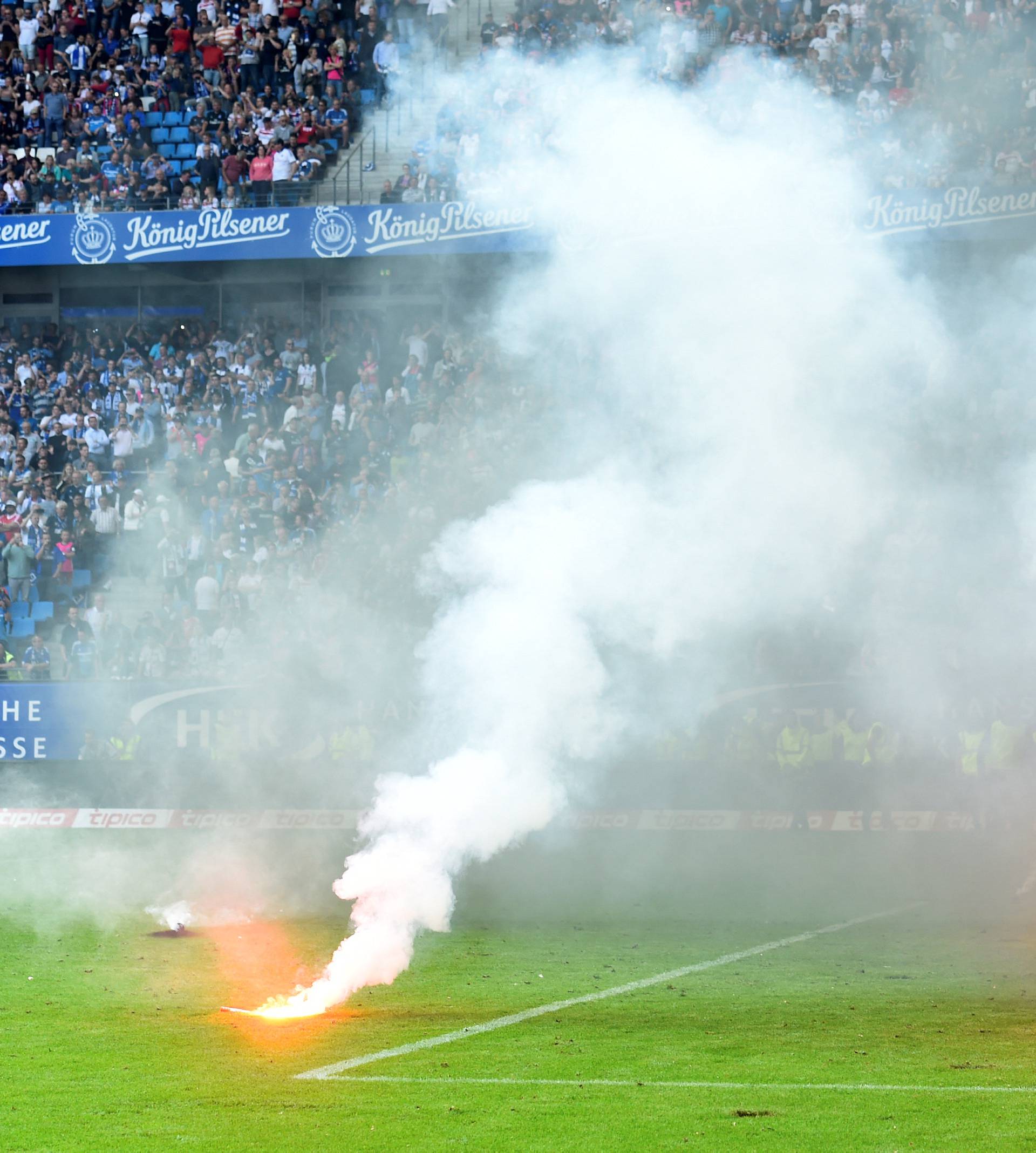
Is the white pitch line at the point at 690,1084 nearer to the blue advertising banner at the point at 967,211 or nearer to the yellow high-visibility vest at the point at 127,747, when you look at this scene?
the blue advertising banner at the point at 967,211

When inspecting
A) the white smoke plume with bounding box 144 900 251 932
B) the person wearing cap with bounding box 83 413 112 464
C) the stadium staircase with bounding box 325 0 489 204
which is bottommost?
the white smoke plume with bounding box 144 900 251 932

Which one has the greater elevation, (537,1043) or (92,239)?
(92,239)

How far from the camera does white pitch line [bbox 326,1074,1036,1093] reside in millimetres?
7941

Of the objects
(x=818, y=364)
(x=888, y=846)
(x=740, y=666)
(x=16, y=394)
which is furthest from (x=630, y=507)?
(x=16, y=394)

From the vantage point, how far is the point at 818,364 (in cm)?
1452

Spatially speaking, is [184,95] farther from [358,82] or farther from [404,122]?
[404,122]

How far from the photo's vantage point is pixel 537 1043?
9.11 m

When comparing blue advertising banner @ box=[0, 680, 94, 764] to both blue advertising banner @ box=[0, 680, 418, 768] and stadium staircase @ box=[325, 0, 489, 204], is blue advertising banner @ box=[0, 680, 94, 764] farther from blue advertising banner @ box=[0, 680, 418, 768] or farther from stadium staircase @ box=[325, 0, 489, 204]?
stadium staircase @ box=[325, 0, 489, 204]

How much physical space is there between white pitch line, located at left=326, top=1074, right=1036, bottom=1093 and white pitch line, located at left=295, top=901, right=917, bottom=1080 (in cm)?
29

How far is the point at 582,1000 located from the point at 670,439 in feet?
19.6

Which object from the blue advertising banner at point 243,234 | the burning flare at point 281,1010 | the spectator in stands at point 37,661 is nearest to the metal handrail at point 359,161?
the blue advertising banner at point 243,234

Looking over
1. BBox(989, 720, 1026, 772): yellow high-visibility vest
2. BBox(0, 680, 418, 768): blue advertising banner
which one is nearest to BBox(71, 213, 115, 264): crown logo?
BBox(0, 680, 418, 768): blue advertising banner

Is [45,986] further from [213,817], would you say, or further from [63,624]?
[63,624]

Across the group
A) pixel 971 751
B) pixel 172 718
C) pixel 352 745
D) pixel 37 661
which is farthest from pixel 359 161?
pixel 971 751
